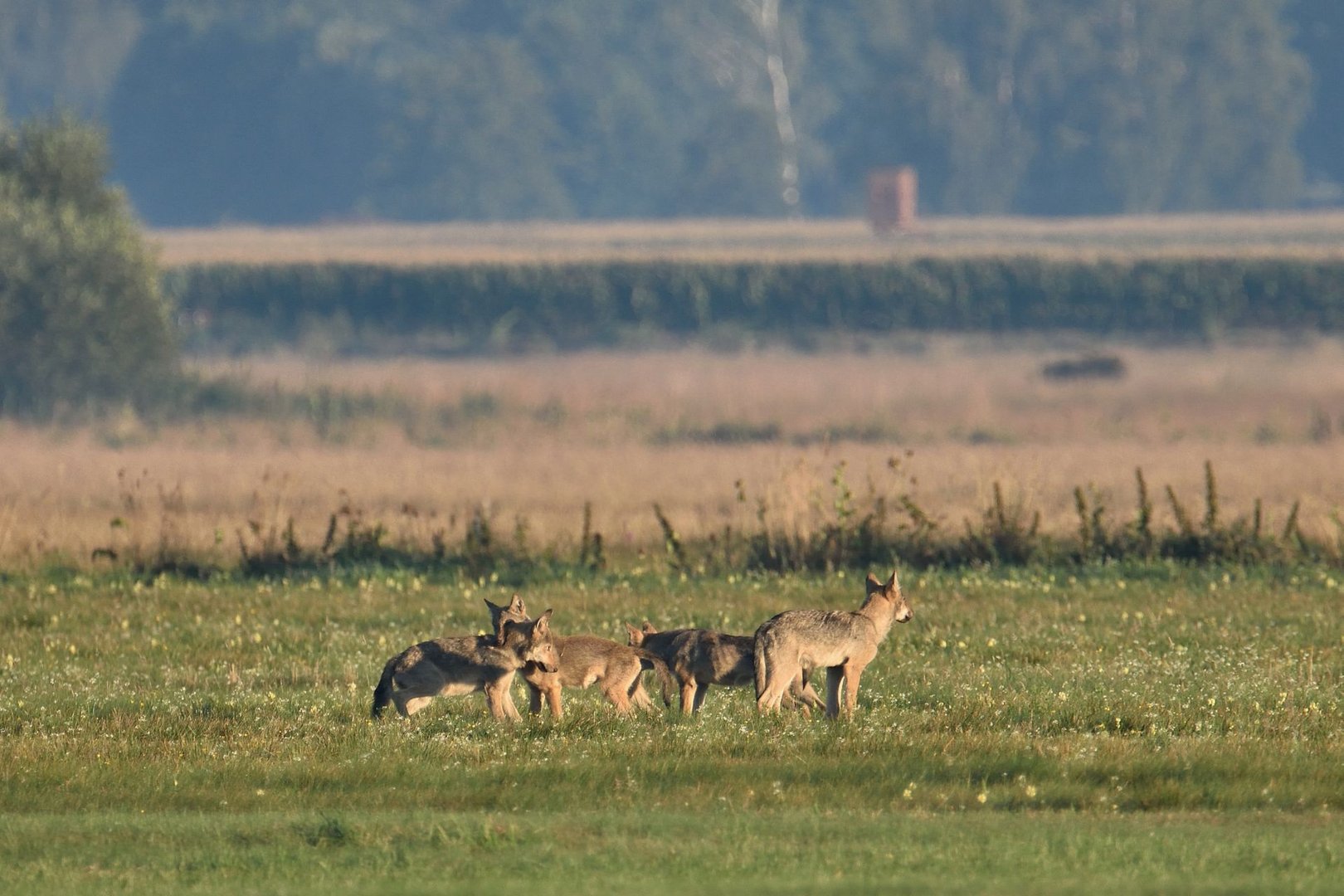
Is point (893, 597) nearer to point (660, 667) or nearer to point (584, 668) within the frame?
point (660, 667)

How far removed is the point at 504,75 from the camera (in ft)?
433

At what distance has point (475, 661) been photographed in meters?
16.0

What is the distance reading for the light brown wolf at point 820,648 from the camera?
16028 millimetres

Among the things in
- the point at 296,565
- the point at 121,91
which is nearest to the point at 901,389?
the point at 296,565

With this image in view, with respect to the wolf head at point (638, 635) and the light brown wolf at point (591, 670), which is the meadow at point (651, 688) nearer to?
the light brown wolf at point (591, 670)

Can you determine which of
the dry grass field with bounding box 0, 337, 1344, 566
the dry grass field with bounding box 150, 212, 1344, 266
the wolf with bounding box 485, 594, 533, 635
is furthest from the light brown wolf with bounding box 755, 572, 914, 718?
the dry grass field with bounding box 150, 212, 1344, 266

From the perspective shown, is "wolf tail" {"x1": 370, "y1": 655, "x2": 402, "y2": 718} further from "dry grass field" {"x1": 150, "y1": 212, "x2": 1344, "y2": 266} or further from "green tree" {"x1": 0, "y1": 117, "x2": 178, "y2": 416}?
"dry grass field" {"x1": 150, "y1": 212, "x2": 1344, "y2": 266}

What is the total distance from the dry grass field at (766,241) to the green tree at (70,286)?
2074 cm

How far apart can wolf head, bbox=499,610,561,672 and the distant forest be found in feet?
349

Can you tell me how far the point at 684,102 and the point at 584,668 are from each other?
135 meters

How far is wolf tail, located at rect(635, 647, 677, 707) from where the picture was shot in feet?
53.9

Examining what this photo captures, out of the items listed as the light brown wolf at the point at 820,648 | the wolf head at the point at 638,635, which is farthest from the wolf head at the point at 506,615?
the light brown wolf at the point at 820,648

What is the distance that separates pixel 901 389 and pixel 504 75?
77.8 metres

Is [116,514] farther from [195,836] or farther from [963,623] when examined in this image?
[195,836]
